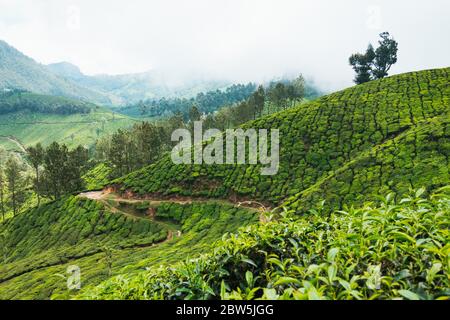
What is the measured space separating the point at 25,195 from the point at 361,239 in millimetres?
71339

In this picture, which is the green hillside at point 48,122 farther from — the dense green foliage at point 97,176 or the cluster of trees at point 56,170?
the cluster of trees at point 56,170

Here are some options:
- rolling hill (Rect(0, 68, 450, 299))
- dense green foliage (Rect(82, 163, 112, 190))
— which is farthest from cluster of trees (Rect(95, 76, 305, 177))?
rolling hill (Rect(0, 68, 450, 299))

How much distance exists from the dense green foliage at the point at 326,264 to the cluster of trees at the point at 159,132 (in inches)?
2244

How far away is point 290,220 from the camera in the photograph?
4.45 m

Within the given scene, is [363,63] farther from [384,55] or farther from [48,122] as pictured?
[48,122]

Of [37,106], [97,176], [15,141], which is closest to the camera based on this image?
[97,176]

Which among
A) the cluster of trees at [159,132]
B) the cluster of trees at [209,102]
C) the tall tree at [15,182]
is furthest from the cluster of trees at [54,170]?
the cluster of trees at [209,102]

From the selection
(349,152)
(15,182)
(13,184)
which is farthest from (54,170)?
(349,152)

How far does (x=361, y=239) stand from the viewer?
320 cm

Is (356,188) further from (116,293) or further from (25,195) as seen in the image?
(25,195)

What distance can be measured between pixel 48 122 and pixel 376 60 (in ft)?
500

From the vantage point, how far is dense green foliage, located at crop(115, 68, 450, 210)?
80.3ft

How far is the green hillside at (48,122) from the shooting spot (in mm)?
143250
